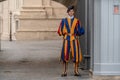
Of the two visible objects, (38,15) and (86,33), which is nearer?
(86,33)

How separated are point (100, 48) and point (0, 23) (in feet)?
143

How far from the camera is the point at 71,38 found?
39.4 feet

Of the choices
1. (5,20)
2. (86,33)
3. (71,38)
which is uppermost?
(5,20)

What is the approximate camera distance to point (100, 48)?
1151 centimetres

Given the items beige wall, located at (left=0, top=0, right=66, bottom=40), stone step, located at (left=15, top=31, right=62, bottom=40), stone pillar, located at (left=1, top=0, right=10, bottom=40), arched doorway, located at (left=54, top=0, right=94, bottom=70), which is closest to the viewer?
arched doorway, located at (left=54, top=0, right=94, bottom=70)

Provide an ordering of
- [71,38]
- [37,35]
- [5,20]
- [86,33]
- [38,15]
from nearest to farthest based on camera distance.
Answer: [71,38] → [86,33] → [37,35] → [38,15] → [5,20]

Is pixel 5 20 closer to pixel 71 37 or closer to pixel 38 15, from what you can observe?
pixel 38 15

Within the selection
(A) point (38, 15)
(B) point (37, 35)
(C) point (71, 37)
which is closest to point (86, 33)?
(C) point (71, 37)

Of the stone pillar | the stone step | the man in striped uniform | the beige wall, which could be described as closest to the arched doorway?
the man in striped uniform

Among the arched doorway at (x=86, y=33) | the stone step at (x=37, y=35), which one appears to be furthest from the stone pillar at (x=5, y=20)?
the arched doorway at (x=86, y=33)

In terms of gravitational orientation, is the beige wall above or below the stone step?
above

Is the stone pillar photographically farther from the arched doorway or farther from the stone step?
the arched doorway

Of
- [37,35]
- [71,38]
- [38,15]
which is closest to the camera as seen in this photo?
[71,38]

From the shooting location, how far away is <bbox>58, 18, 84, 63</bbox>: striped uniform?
12.0 meters
